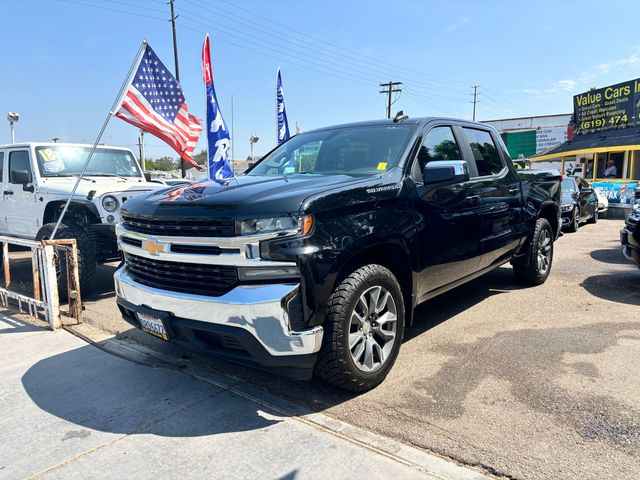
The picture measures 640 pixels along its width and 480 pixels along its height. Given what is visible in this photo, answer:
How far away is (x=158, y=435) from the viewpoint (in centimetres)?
289

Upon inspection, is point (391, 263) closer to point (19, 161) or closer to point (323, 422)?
point (323, 422)

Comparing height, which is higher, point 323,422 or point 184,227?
point 184,227

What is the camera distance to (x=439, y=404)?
315cm

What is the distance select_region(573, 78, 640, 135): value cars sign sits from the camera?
2494 cm

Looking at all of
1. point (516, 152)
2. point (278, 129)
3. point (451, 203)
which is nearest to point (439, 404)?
point (451, 203)

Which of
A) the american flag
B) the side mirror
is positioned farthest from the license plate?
the american flag

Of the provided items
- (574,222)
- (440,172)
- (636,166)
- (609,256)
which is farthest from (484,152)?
(636,166)

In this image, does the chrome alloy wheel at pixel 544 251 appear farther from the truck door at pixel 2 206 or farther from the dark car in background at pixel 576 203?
the truck door at pixel 2 206

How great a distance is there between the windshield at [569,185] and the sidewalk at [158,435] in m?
11.9

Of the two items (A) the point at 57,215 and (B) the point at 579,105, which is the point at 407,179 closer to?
(A) the point at 57,215

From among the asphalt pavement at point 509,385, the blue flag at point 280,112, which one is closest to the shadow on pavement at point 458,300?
the asphalt pavement at point 509,385

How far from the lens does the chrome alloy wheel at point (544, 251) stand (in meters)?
6.03

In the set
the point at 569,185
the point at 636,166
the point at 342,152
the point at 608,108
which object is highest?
the point at 608,108

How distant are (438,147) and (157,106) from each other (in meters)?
4.29
